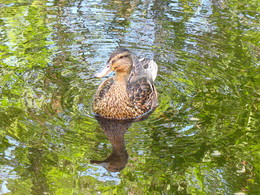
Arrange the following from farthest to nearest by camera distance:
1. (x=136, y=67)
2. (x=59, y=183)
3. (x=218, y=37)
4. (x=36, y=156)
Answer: (x=218, y=37), (x=136, y=67), (x=36, y=156), (x=59, y=183)

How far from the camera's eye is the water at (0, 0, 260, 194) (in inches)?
237

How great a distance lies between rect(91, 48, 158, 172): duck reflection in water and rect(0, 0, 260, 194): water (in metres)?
0.18

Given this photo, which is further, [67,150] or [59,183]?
[67,150]

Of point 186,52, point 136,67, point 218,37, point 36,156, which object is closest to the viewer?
point 36,156

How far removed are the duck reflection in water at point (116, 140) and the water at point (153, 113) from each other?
0.15ft

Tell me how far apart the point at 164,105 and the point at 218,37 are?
9.43 ft

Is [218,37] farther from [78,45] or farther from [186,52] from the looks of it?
[78,45]

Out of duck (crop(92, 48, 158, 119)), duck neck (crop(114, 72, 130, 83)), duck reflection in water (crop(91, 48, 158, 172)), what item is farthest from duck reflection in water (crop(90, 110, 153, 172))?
duck neck (crop(114, 72, 130, 83))

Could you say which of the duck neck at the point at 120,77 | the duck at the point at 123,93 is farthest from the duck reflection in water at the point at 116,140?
the duck neck at the point at 120,77

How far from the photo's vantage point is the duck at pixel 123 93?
7504 millimetres

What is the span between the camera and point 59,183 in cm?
583

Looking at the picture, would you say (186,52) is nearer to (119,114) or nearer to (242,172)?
(119,114)

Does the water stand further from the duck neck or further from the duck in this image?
the duck neck

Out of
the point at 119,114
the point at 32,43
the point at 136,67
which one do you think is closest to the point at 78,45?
the point at 32,43
